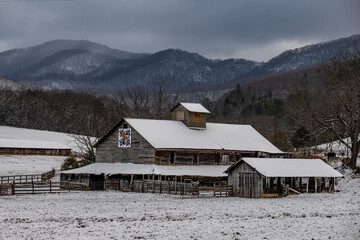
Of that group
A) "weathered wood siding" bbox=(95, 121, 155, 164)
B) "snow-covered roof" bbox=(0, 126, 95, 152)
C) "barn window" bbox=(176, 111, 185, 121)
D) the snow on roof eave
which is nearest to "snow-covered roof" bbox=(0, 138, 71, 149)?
"snow-covered roof" bbox=(0, 126, 95, 152)

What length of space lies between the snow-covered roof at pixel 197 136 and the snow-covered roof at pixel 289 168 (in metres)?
10.4

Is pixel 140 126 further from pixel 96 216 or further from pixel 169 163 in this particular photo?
pixel 96 216

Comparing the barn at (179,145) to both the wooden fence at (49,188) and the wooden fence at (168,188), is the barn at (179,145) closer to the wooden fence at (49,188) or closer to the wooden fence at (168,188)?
the wooden fence at (168,188)

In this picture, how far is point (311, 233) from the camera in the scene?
23062 millimetres

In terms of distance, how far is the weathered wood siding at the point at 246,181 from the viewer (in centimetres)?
4478

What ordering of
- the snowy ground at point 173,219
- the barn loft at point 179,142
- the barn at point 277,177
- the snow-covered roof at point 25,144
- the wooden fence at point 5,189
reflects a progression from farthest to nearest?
the snow-covered roof at point 25,144 < the barn loft at point 179,142 < the wooden fence at point 5,189 < the barn at point 277,177 < the snowy ground at point 173,219

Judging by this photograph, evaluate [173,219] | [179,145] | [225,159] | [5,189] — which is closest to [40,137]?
[225,159]

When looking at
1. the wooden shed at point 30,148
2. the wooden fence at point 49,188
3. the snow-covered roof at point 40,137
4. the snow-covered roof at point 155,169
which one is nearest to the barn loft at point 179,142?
the snow-covered roof at point 155,169

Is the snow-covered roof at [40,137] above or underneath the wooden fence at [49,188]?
above

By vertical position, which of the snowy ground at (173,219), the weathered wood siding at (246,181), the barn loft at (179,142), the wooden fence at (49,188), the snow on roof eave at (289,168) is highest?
the barn loft at (179,142)

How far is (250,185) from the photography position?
149 ft

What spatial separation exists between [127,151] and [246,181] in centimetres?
1675

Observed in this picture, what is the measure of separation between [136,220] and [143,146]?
27.8m

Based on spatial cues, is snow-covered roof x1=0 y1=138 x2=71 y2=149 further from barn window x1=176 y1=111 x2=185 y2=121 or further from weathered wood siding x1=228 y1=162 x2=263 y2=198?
weathered wood siding x1=228 y1=162 x2=263 y2=198
